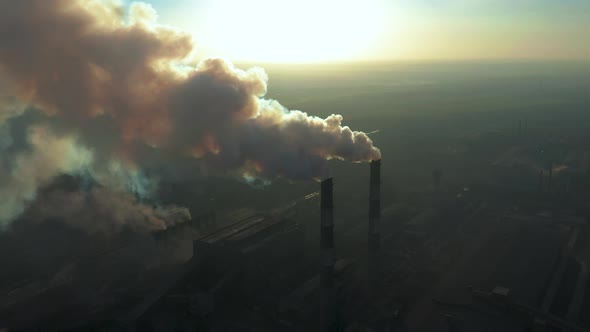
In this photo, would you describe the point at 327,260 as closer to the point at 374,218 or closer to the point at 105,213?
the point at 374,218

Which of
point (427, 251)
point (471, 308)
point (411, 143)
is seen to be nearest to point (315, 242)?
point (427, 251)

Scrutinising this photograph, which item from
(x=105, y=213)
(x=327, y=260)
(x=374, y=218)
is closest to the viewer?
(x=327, y=260)

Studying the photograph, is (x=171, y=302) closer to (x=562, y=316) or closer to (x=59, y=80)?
(x=59, y=80)

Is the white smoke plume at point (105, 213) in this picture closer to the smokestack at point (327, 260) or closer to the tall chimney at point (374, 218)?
the tall chimney at point (374, 218)

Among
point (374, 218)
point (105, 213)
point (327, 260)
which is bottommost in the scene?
point (105, 213)

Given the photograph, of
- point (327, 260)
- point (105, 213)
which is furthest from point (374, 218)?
point (105, 213)

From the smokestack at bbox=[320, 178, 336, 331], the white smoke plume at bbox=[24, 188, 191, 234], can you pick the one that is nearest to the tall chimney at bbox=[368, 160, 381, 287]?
the smokestack at bbox=[320, 178, 336, 331]

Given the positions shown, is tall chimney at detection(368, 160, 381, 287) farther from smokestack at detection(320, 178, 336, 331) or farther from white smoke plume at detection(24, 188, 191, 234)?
white smoke plume at detection(24, 188, 191, 234)

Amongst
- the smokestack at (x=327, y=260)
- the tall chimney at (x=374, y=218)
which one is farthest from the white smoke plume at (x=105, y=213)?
the smokestack at (x=327, y=260)
